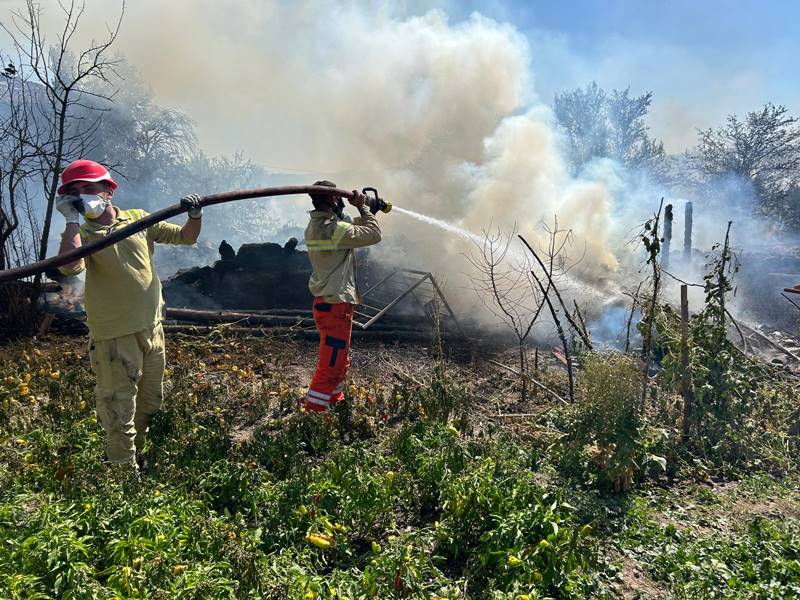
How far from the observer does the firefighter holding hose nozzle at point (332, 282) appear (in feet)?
15.3

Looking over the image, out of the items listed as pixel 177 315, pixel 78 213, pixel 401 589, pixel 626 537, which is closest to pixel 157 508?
pixel 401 589

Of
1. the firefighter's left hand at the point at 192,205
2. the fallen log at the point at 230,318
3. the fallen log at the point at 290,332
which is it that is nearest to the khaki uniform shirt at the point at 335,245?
the firefighter's left hand at the point at 192,205

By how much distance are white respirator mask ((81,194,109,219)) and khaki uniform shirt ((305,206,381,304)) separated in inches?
66.1

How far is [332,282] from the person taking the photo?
15.5ft

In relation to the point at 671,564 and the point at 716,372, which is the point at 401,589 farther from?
the point at 716,372

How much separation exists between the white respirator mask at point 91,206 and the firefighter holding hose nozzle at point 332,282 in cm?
172

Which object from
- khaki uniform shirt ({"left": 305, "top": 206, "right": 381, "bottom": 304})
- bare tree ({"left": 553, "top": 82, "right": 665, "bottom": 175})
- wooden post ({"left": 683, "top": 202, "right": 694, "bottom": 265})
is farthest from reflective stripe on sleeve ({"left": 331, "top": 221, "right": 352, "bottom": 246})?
bare tree ({"left": 553, "top": 82, "right": 665, "bottom": 175})

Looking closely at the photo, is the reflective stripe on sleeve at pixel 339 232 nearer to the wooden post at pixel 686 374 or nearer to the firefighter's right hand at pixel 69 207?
the firefighter's right hand at pixel 69 207

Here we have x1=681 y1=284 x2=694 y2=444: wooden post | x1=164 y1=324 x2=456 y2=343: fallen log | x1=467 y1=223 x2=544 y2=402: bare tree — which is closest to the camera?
x1=681 y1=284 x2=694 y2=444: wooden post

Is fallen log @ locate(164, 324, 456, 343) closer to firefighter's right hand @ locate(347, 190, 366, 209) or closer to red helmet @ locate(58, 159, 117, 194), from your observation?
firefighter's right hand @ locate(347, 190, 366, 209)

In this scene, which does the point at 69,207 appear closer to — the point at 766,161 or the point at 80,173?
the point at 80,173

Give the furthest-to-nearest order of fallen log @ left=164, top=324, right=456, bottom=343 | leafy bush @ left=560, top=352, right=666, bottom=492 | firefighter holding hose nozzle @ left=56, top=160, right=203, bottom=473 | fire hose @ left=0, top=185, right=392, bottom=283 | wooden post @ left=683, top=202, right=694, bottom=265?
wooden post @ left=683, top=202, right=694, bottom=265
fallen log @ left=164, top=324, right=456, bottom=343
leafy bush @ left=560, top=352, right=666, bottom=492
firefighter holding hose nozzle @ left=56, top=160, right=203, bottom=473
fire hose @ left=0, top=185, right=392, bottom=283

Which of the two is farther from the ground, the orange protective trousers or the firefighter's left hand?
the firefighter's left hand

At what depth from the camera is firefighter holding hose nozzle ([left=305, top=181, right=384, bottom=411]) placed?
4.67 meters
